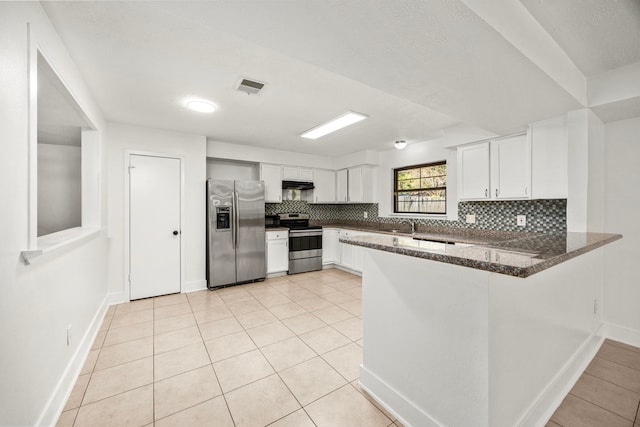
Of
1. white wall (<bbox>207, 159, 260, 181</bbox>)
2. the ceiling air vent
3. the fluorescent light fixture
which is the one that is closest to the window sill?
the ceiling air vent

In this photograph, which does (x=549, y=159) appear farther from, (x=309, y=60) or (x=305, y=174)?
(x=305, y=174)

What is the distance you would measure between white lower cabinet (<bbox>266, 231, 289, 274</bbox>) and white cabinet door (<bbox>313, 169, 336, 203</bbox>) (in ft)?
4.07

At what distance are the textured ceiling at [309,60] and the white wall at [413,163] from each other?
100cm

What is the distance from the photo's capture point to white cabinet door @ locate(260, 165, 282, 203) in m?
5.02

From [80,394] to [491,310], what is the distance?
8.66ft

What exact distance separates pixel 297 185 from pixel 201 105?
2.89 meters

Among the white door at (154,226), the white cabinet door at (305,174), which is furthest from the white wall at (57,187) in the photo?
the white cabinet door at (305,174)

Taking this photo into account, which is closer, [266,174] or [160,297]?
[160,297]

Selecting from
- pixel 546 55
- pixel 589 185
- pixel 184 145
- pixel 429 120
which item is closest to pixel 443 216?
pixel 429 120

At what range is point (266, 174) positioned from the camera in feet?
16.5

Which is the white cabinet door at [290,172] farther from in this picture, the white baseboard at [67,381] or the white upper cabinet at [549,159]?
the white upper cabinet at [549,159]

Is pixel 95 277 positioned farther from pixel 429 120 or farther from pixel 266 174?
pixel 429 120

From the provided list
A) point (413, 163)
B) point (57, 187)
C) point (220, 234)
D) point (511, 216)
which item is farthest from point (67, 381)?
point (413, 163)

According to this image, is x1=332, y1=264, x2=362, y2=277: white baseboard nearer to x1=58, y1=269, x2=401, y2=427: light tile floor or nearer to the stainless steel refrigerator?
x1=58, y1=269, x2=401, y2=427: light tile floor
